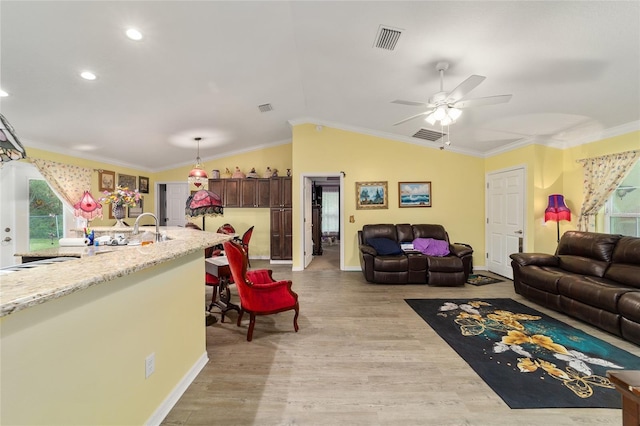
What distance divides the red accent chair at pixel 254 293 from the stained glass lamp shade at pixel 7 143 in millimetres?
1519

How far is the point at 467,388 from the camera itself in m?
1.95

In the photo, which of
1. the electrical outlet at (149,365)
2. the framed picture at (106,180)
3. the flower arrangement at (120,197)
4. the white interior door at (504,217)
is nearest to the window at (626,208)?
the white interior door at (504,217)

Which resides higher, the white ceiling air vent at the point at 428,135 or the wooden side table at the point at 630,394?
the white ceiling air vent at the point at 428,135

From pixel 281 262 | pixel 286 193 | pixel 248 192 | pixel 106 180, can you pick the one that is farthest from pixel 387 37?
pixel 106 180

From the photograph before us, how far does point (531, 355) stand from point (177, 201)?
8172mm

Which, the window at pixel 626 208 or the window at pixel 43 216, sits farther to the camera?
the window at pixel 43 216

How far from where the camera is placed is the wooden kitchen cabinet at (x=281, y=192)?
21.8 ft

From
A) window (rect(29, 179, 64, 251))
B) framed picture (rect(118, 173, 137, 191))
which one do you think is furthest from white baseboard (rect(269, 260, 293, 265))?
window (rect(29, 179, 64, 251))

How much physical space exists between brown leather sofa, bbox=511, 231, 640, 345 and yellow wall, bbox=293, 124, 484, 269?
1.84m

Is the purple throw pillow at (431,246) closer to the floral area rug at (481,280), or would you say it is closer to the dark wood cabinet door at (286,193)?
the floral area rug at (481,280)

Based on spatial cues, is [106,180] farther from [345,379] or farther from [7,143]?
[345,379]

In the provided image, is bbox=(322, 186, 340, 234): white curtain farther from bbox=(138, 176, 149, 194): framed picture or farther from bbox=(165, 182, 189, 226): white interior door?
bbox=(138, 176, 149, 194): framed picture

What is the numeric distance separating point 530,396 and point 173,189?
8373 mm

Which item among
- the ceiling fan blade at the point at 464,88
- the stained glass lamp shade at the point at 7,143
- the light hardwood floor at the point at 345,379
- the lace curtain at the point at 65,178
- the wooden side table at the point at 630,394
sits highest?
the ceiling fan blade at the point at 464,88
